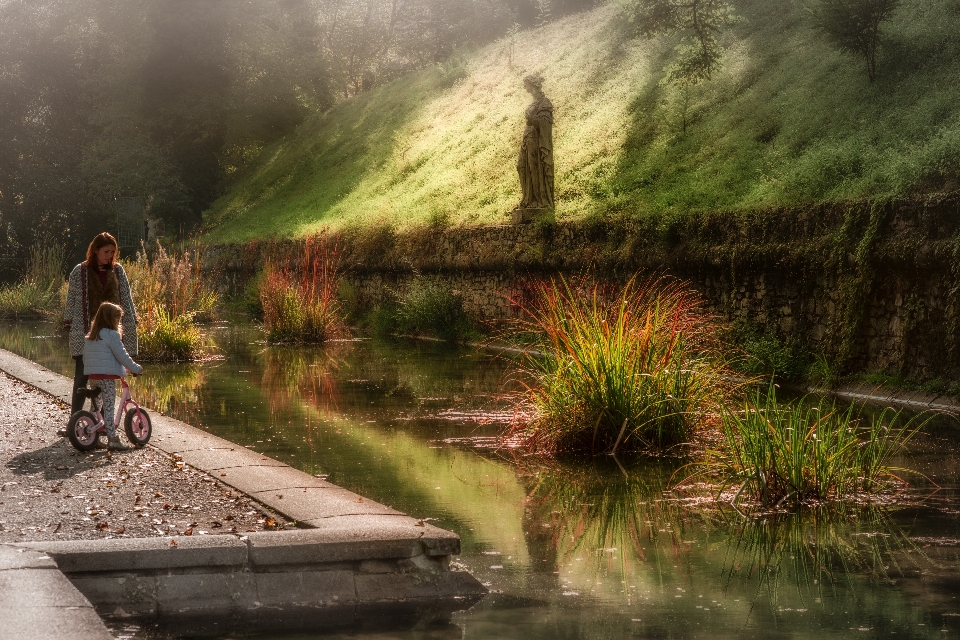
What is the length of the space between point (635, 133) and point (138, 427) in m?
18.1

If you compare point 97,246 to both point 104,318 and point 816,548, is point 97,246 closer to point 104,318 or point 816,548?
point 104,318

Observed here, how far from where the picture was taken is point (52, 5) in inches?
1855

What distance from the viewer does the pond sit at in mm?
5223

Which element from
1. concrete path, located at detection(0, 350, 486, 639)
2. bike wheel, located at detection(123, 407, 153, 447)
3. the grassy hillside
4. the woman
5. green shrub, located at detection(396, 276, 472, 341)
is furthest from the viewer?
green shrub, located at detection(396, 276, 472, 341)

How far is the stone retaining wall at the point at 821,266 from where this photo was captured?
44.4 feet

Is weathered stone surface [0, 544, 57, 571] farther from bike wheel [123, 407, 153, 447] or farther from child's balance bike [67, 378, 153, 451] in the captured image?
bike wheel [123, 407, 153, 447]

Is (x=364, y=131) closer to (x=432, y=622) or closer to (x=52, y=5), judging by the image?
(x=52, y=5)

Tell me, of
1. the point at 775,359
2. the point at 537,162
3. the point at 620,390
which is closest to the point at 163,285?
the point at 537,162

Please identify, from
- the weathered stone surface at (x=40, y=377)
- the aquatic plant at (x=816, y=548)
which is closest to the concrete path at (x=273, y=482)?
the aquatic plant at (x=816, y=548)

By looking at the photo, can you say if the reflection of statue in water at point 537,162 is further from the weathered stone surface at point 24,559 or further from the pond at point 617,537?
the weathered stone surface at point 24,559

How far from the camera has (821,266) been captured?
14.9 metres

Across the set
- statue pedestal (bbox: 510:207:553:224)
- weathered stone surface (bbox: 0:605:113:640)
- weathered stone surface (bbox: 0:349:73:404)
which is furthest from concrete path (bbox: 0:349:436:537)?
statue pedestal (bbox: 510:207:553:224)

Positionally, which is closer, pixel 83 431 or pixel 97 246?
pixel 83 431

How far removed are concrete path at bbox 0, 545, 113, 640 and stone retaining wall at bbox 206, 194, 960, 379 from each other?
10.3m
